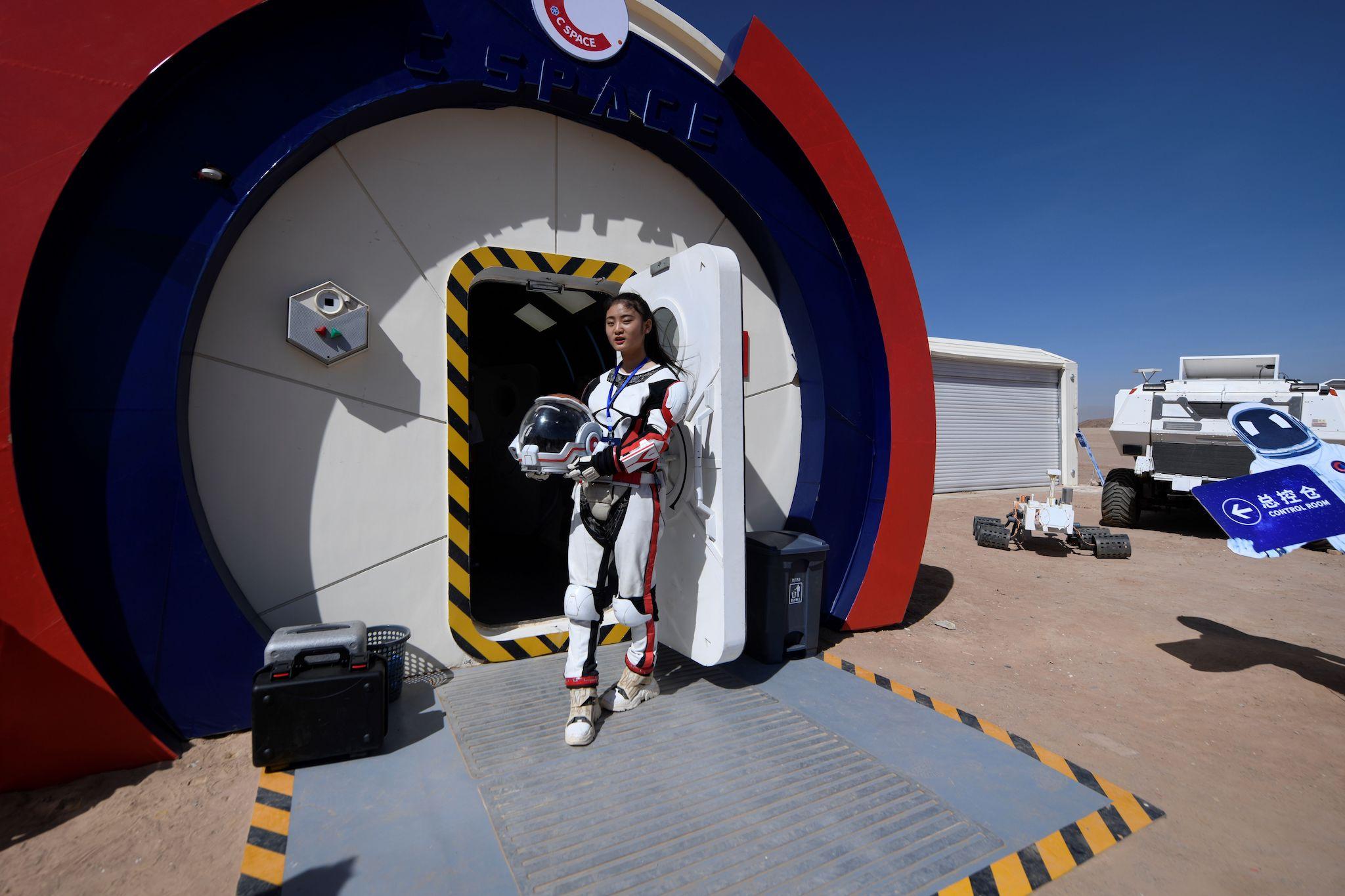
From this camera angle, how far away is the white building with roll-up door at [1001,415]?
49.7ft

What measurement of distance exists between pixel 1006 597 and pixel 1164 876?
431 centimetres

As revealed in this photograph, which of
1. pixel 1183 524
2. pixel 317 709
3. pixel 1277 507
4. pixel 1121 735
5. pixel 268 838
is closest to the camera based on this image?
pixel 268 838

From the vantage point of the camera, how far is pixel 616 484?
3170mm

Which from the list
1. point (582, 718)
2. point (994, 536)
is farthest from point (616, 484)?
point (994, 536)

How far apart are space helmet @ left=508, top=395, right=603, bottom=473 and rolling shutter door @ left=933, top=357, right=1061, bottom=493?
13.0 meters

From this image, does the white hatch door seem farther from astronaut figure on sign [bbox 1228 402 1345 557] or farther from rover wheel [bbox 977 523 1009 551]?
rover wheel [bbox 977 523 1009 551]

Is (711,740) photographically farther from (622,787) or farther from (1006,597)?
(1006,597)

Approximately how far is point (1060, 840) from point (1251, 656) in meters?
3.67

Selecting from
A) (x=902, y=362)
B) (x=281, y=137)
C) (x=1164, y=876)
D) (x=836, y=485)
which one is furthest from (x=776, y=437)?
(x=281, y=137)

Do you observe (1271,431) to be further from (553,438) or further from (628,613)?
(553,438)

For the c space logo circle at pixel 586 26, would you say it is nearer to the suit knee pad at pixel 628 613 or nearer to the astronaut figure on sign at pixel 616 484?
the astronaut figure on sign at pixel 616 484

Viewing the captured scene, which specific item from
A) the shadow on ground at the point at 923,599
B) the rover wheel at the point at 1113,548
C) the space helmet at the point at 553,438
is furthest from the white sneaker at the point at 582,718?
the rover wheel at the point at 1113,548

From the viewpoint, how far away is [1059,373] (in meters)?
17.6

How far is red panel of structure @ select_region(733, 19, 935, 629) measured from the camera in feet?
15.0
